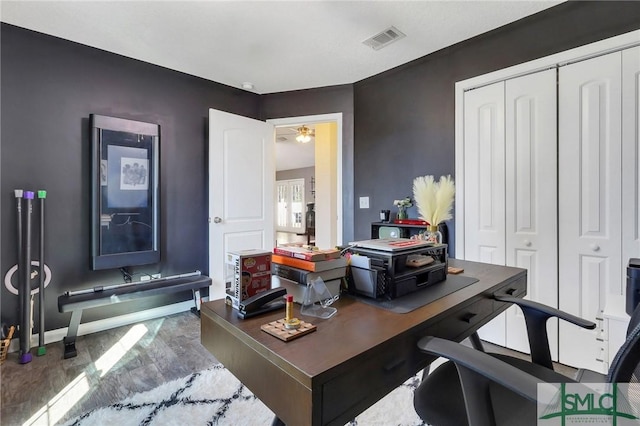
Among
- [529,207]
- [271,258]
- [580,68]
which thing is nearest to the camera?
[271,258]

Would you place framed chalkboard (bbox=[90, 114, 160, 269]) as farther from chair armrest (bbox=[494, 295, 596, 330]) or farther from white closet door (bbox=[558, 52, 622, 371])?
white closet door (bbox=[558, 52, 622, 371])

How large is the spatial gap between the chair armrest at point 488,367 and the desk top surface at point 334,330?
7cm

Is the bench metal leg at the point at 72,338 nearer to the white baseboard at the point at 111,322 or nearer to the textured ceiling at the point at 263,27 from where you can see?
the white baseboard at the point at 111,322

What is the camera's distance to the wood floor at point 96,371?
1.66 metres

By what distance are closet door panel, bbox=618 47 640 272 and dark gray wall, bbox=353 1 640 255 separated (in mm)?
250

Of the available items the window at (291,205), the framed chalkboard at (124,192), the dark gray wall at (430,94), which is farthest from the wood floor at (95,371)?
the window at (291,205)

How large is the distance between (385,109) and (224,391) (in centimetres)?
273

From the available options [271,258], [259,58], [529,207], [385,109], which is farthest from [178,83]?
[529,207]

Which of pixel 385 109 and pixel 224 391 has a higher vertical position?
pixel 385 109

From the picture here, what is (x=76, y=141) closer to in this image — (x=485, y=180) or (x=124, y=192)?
(x=124, y=192)

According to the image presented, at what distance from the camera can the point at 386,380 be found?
0.76m

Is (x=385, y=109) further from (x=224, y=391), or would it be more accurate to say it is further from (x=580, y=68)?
(x=224, y=391)

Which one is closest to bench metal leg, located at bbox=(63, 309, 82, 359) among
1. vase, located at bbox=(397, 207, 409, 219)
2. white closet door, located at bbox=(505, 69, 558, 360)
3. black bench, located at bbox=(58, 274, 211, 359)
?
black bench, located at bbox=(58, 274, 211, 359)

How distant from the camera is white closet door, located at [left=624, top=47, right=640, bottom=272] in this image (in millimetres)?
1791
